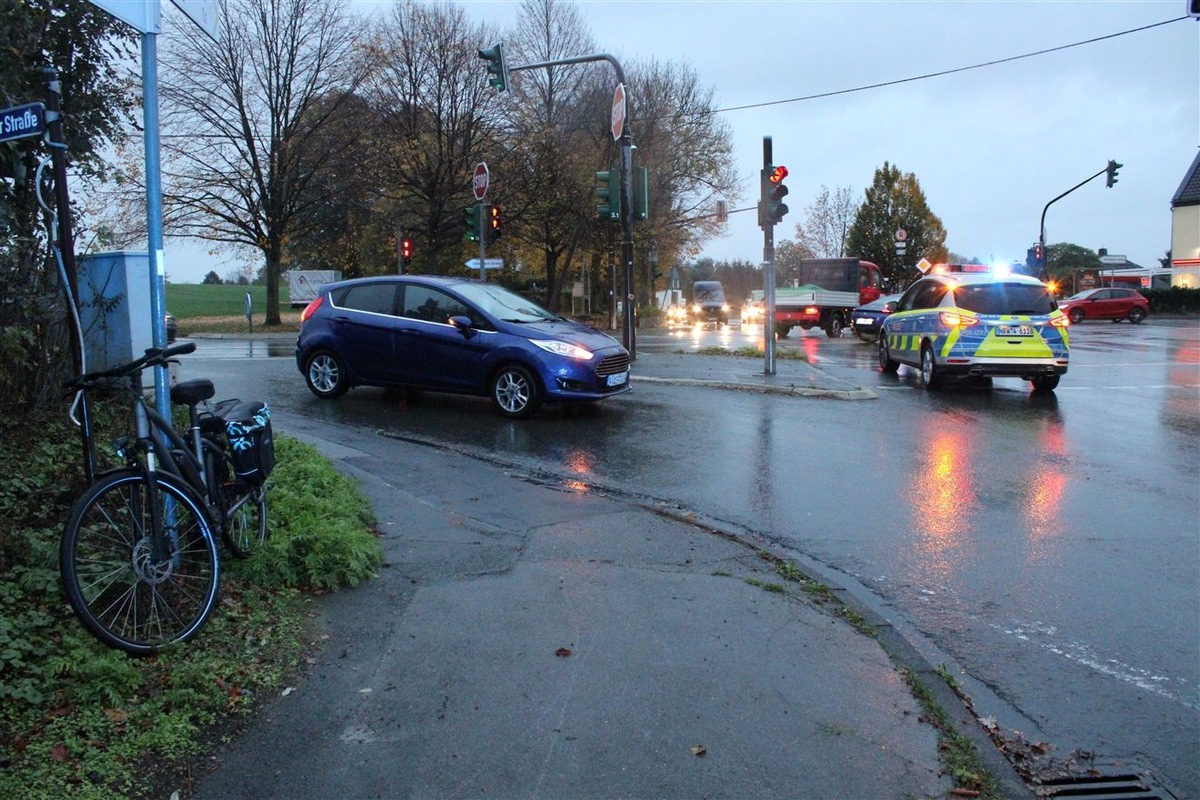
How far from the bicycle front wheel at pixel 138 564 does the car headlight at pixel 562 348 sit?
6.95m

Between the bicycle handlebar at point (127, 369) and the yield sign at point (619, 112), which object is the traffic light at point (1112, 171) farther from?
the bicycle handlebar at point (127, 369)

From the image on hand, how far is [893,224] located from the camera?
6281cm

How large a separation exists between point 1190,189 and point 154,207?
66.0m

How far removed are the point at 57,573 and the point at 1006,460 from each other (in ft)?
26.6

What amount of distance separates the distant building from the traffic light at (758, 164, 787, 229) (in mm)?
51481

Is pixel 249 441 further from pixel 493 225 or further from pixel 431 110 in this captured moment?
pixel 431 110

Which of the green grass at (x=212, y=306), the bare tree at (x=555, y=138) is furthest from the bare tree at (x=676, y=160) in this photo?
the green grass at (x=212, y=306)

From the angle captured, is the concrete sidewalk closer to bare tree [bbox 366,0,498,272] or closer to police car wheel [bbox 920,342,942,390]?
police car wheel [bbox 920,342,942,390]

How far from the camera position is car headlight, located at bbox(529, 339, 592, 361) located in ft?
35.9

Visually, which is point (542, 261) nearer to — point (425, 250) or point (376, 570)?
point (425, 250)

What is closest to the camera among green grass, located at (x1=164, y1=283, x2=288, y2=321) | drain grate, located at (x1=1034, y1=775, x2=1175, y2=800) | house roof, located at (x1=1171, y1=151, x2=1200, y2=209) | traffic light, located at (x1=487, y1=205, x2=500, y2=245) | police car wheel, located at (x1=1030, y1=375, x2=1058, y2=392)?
drain grate, located at (x1=1034, y1=775, x2=1175, y2=800)

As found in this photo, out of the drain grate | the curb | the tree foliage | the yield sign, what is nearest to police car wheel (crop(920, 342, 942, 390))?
the curb

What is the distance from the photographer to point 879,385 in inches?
607

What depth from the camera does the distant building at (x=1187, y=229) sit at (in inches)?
2261
